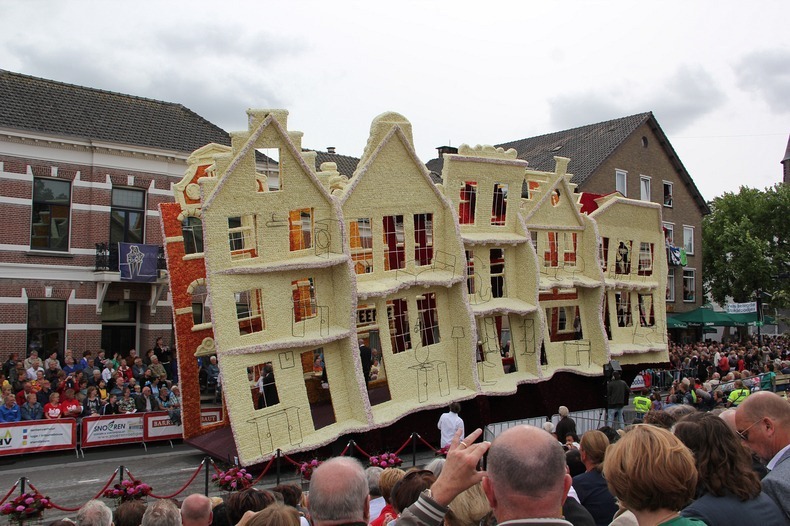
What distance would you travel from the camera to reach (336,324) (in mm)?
17344

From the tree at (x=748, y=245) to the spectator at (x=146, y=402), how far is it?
145ft

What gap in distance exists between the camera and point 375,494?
758 cm

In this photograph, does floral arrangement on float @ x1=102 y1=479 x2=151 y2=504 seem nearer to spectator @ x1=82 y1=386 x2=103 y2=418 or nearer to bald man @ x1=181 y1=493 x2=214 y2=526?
bald man @ x1=181 y1=493 x2=214 y2=526

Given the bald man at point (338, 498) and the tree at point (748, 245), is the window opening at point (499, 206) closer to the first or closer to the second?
the bald man at point (338, 498)

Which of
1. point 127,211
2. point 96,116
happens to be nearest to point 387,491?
point 127,211

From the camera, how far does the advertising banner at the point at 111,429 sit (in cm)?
1902

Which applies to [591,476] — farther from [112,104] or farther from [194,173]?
[112,104]

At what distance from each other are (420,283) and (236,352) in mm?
5236

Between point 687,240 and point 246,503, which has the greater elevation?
point 687,240

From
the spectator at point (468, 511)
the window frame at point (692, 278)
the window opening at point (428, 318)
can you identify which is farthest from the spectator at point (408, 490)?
the window frame at point (692, 278)

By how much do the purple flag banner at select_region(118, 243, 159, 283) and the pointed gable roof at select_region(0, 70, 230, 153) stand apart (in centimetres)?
393

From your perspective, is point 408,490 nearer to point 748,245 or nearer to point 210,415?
point 210,415

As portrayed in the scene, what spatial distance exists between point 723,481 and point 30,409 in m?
18.1

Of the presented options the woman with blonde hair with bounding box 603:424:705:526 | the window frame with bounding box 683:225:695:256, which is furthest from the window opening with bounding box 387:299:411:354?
the window frame with bounding box 683:225:695:256
